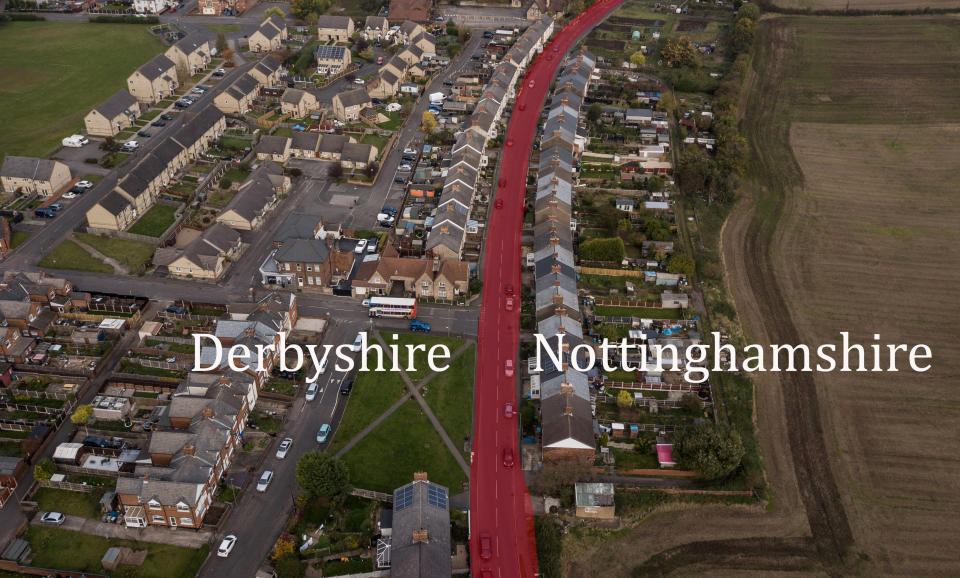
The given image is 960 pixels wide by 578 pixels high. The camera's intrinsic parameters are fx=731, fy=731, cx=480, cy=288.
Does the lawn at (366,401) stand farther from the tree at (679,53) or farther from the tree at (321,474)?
the tree at (679,53)

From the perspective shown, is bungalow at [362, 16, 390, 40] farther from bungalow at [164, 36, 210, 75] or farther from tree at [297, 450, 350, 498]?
tree at [297, 450, 350, 498]

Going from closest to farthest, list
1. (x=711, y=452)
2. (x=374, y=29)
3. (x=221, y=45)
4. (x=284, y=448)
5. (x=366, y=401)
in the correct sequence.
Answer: (x=711, y=452)
(x=284, y=448)
(x=366, y=401)
(x=221, y=45)
(x=374, y=29)

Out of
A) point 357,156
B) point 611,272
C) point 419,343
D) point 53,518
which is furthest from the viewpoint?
point 357,156

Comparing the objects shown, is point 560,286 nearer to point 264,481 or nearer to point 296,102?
point 264,481

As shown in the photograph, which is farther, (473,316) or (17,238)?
(17,238)

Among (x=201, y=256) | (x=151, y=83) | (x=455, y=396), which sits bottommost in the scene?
(x=455, y=396)

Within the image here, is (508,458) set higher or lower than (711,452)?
higher

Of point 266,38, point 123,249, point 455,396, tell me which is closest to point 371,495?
point 455,396

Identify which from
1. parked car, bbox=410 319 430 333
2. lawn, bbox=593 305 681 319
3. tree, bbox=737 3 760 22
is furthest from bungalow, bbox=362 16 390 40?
lawn, bbox=593 305 681 319

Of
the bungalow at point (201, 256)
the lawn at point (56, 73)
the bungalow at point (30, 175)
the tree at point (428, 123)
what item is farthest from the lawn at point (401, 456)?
the lawn at point (56, 73)
